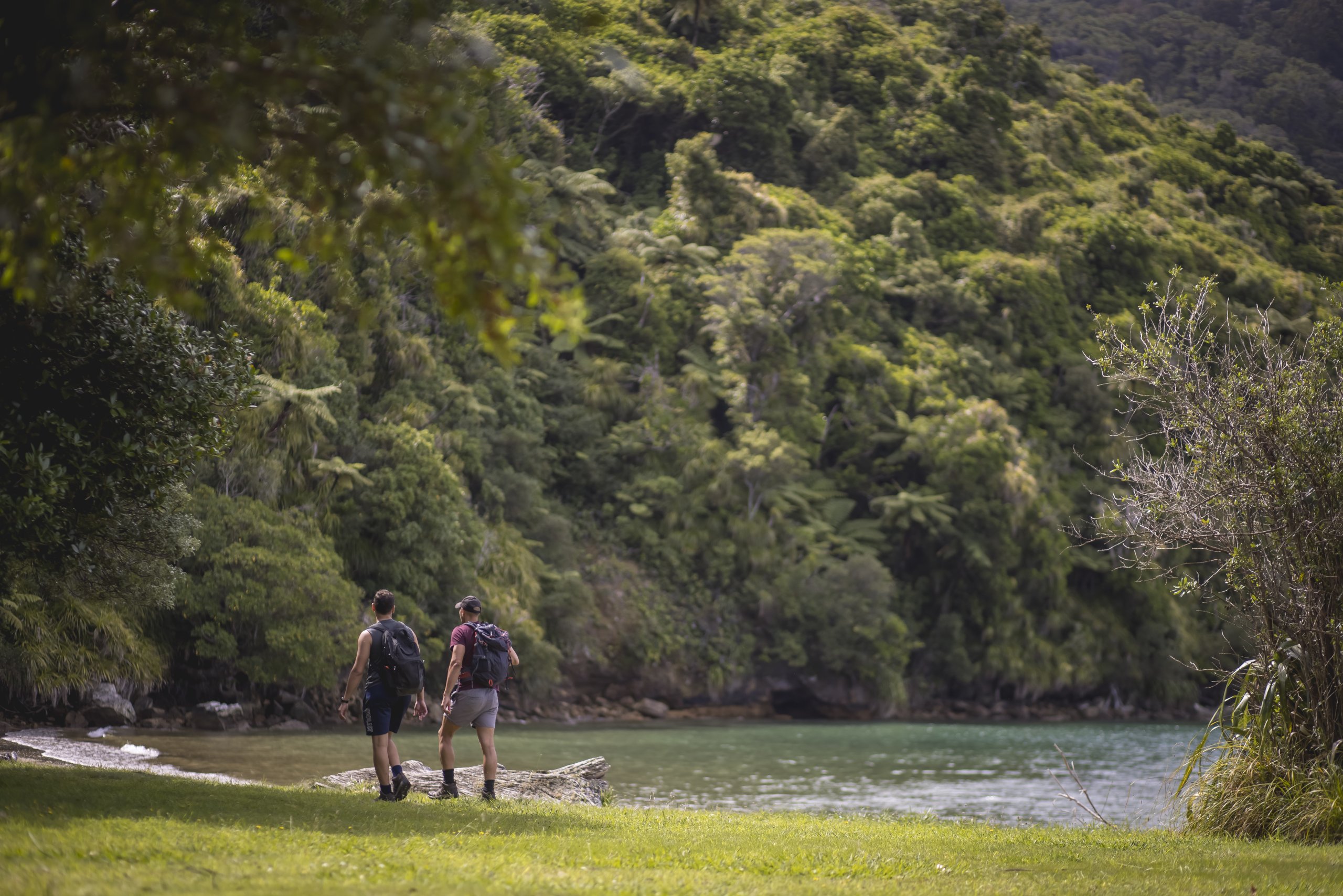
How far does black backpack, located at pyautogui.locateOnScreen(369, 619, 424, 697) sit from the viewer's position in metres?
10.8

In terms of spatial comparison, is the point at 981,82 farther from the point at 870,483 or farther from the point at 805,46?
the point at 870,483

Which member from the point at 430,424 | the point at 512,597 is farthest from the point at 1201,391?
the point at 430,424

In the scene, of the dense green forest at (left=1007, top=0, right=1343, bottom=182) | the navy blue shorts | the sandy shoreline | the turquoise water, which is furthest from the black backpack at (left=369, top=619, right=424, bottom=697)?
the dense green forest at (left=1007, top=0, right=1343, bottom=182)

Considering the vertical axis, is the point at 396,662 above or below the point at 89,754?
above

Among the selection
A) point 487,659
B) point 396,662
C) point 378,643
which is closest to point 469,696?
point 487,659

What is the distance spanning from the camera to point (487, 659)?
38.7 ft

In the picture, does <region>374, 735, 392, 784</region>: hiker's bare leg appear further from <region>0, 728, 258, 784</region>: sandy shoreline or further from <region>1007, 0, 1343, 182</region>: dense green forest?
<region>1007, 0, 1343, 182</region>: dense green forest

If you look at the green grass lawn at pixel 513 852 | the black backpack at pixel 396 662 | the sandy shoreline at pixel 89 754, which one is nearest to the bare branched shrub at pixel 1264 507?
the green grass lawn at pixel 513 852

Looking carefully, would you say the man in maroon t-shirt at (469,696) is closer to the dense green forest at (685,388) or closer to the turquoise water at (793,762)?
the dense green forest at (685,388)

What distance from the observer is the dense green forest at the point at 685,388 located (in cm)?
1331

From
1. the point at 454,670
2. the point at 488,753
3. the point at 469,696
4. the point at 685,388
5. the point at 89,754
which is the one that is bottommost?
the point at 89,754

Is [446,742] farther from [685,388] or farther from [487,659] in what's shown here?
[685,388]

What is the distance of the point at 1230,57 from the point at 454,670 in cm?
17087

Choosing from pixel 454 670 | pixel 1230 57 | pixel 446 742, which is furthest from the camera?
pixel 1230 57
